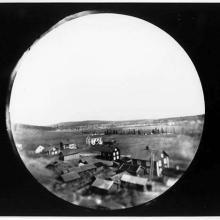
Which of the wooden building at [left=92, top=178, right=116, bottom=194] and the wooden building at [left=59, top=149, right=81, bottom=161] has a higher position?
the wooden building at [left=59, top=149, right=81, bottom=161]

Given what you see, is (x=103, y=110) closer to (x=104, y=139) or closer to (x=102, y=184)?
(x=104, y=139)

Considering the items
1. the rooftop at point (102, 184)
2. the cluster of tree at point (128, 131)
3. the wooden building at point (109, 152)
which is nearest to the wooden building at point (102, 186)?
the rooftop at point (102, 184)

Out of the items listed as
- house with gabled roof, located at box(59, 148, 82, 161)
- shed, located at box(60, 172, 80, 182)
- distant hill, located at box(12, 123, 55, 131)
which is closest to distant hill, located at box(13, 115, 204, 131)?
distant hill, located at box(12, 123, 55, 131)

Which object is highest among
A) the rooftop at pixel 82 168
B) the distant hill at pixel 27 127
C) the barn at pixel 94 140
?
the distant hill at pixel 27 127

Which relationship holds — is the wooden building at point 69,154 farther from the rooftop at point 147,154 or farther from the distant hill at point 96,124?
the rooftop at point 147,154

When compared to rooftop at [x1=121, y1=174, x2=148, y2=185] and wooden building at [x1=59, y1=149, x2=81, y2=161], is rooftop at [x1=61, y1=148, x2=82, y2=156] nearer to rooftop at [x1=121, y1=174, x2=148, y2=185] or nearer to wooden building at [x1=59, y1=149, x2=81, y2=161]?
wooden building at [x1=59, y1=149, x2=81, y2=161]

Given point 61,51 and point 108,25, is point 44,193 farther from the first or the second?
point 108,25

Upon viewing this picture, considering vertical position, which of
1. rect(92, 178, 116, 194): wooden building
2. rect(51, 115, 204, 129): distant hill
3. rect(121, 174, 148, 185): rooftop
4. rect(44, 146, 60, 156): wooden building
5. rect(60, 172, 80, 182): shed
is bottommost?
rect(92, 178, 116, 194): wooden building
